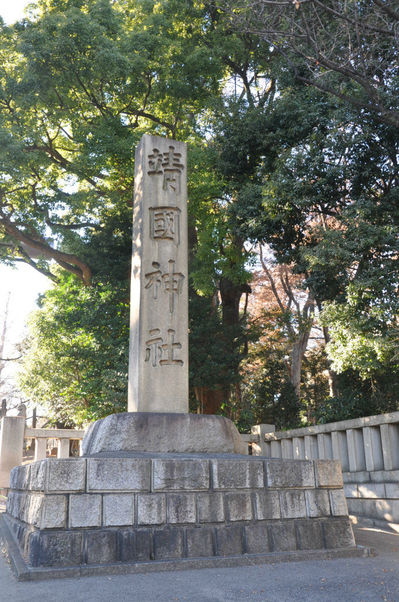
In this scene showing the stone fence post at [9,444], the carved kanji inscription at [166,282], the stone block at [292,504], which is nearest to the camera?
the stone block at [292,504]

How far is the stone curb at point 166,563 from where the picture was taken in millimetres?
3071

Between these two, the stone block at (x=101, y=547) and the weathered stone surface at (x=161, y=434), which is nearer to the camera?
the stone block at (x=101, y=547)

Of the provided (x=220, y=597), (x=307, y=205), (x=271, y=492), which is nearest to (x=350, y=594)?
(x=220, y=597)

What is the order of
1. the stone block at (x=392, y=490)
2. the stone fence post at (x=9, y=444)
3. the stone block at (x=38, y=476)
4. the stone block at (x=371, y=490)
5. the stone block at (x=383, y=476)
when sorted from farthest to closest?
the stone fence post at (x=9, y=444), the stone block at (x=371, y=490), the stone block at (x=383, y=476), the stone block at (x=392, y=490), the stone block at (x=38, y=476)

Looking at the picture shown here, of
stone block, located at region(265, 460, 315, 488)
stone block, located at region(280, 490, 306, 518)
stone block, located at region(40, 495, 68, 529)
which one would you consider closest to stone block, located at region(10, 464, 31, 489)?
stone block, located at region(40, 495, 68, 529)

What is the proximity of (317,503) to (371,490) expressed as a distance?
105 inches

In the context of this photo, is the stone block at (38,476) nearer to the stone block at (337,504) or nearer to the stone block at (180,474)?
the stone block at (180,474)

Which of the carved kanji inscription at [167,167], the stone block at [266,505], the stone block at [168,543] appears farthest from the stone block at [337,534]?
the carved kanji inscription at [167,167]

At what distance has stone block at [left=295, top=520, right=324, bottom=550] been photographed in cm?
388

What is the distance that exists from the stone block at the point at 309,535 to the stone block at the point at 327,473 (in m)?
0.32

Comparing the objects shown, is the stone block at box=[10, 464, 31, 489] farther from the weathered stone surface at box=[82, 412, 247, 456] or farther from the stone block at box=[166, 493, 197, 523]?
the stone block at box=[166, 493, 197, 523]

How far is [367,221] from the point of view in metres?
8.32

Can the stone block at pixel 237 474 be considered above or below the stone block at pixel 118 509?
above

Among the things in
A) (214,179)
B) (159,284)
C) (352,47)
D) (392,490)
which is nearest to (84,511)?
(159,284)
